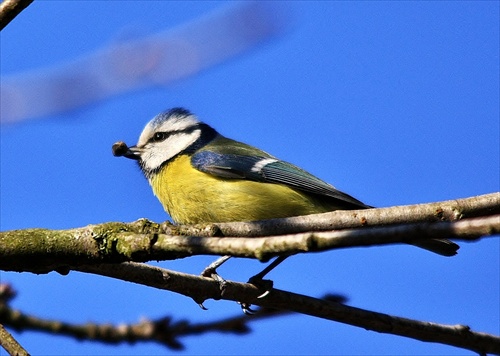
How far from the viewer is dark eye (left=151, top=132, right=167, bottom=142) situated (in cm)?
494

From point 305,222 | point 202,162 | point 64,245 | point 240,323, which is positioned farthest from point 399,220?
point 202,162

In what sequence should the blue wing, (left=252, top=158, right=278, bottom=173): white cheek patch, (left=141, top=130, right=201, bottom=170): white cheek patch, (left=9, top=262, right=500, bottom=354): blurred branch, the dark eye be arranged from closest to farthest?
1. (left=9, top=262, right=500, bottom=354): blurred branch
2. the blue wing
3. (left=252, top=158, right=278, bottom=173): white cheek patch
4. (left=141, top=130, right=201, bottom=170): white cheek patch
5. the dark eye

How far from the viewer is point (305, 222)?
2502mm

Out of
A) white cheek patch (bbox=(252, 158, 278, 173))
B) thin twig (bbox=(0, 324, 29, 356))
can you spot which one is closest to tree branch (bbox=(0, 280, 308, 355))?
thin twig (bbox=(0, 324, 29, 356))

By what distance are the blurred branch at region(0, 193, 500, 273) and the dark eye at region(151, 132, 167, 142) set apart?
97.9 inches

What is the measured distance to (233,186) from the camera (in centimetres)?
406

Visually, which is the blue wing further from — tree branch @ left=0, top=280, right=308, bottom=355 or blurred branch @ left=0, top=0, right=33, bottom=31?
blurred branch @ left=0, top=0, right=33, bottom=31

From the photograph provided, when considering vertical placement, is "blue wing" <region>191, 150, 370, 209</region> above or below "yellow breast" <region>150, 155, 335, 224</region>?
above

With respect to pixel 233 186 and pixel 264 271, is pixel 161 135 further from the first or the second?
pixel 264 271

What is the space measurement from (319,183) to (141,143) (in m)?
1.43

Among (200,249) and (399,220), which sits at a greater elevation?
(399,220)

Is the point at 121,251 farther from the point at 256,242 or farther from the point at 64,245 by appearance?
the point at 256,242

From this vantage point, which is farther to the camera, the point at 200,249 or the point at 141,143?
the point at 141,143

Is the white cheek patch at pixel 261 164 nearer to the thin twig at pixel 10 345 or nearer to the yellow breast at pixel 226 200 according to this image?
the yellow breast at pixel 226 200
